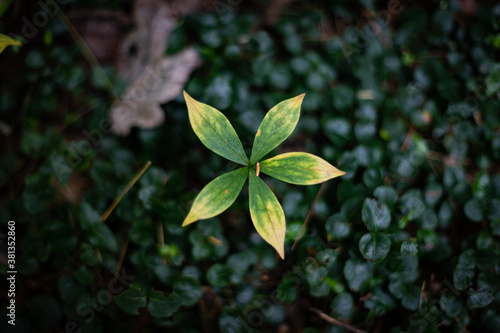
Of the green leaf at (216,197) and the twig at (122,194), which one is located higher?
the green leaf at (216,197)

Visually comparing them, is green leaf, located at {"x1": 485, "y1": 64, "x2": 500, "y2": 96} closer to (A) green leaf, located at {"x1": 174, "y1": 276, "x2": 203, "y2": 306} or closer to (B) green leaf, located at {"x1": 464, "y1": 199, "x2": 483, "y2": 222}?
(B) green leaf, located at {"x1": 464, "y1": 199, "x2": 483, "y2": 222}

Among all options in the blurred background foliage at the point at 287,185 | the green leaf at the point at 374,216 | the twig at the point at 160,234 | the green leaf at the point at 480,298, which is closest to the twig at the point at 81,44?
the blurred background foliage at the point at 287,185

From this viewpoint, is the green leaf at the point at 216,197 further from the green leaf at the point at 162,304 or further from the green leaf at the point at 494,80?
the green leaf at the point at 494,80

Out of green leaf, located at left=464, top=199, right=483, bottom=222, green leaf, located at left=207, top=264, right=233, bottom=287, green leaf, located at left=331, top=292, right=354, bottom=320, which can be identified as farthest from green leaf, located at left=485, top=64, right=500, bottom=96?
green leaf, located at left=207, top=264, right=233, bottom=287

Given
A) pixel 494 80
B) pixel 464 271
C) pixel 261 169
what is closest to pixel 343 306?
pixel 464 271

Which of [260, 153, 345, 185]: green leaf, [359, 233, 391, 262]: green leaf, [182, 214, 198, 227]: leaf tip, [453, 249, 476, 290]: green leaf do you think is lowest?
[453, 249, 476, 290]: green leaf

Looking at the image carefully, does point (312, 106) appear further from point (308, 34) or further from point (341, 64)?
point (308, 34)
